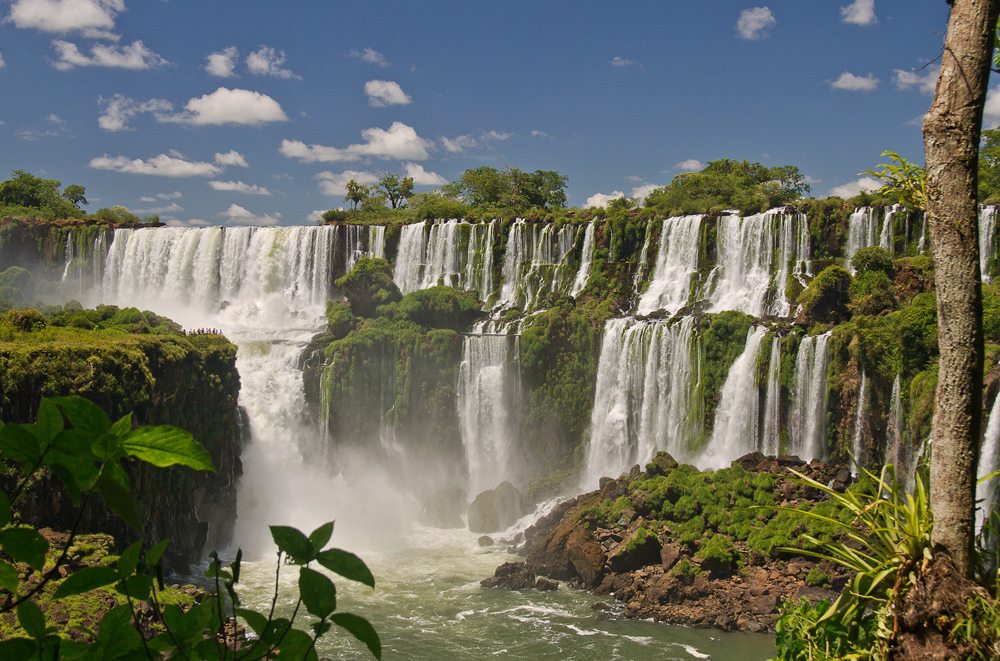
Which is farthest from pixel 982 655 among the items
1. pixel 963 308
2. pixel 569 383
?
pixel 569 383

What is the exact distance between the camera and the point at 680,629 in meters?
14.7

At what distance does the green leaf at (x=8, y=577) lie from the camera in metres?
1.13

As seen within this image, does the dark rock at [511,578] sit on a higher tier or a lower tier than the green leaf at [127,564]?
lower

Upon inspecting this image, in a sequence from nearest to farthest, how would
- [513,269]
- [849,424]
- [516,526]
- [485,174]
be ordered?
[849,424] < [516,526] < [513,269] < [485,174]

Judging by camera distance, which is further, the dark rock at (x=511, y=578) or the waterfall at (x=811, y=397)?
the waterfall at (x=811, y=397)

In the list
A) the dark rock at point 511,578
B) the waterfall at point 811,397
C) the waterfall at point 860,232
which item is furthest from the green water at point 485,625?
the waterfall at point 860,232

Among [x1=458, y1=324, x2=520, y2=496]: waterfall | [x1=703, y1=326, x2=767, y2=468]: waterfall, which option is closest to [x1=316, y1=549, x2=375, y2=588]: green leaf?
[x1=703, y1=326, x2=767, y2=468]: waterfall

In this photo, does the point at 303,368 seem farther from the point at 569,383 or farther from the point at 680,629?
the point at 680,629

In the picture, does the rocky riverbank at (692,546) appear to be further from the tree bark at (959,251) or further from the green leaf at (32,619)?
the green leaf at (32,619)

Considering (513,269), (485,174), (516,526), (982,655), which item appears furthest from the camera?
(485,174)

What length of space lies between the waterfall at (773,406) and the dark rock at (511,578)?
849 centimetres

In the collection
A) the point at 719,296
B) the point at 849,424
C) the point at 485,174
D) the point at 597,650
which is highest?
the point at 485,174

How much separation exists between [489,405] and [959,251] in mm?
23782

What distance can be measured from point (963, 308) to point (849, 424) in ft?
60.9
